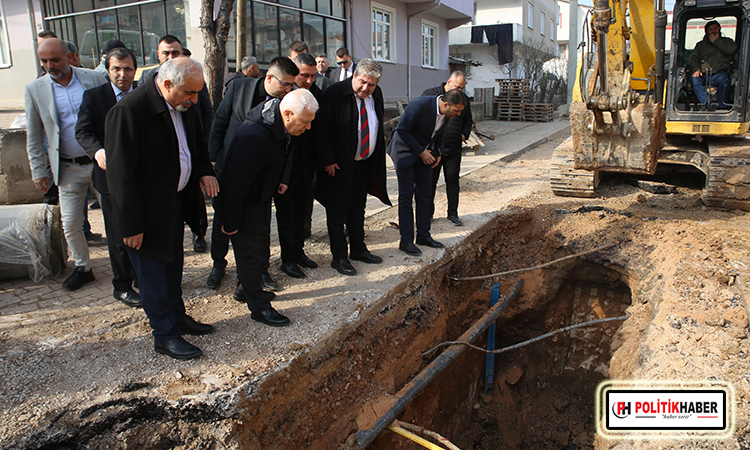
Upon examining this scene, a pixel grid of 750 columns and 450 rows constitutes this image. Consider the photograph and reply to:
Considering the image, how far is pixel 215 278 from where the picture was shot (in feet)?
14.4

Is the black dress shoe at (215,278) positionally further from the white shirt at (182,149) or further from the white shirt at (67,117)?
the white shirt at (67,117)

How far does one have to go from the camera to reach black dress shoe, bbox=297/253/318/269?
490 cm

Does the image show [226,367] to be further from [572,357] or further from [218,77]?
[218,77]

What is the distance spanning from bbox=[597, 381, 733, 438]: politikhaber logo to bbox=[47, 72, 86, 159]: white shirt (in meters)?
4.56

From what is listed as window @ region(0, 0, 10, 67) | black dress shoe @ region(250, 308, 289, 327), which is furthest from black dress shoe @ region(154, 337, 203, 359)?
window @ region(0, 0, 10, 67)

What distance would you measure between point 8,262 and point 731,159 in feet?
28.3

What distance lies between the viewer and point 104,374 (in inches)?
119

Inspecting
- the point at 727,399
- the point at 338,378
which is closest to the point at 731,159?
the point at 727,399

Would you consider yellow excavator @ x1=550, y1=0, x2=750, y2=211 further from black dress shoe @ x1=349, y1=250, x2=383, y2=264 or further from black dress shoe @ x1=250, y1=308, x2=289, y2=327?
black dress shoe @ x1=250, y1=308, x2=289, y2=327

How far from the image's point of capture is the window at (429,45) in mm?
18125

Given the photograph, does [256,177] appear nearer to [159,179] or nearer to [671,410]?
[159,179]

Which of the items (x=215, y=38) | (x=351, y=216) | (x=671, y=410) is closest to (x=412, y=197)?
(x=351, y=216)

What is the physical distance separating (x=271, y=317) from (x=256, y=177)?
1.02 metres

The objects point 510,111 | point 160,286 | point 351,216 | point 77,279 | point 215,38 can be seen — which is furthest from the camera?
point 510,111
